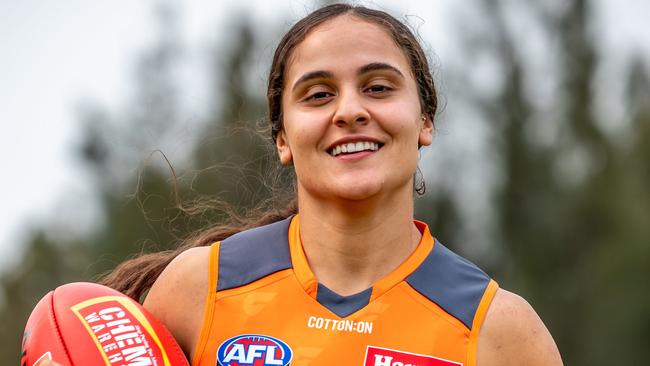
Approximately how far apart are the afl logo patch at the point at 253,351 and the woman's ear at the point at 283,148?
664 mm

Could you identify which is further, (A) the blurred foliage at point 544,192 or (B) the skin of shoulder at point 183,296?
(A) the blurred foliage at point 544,192

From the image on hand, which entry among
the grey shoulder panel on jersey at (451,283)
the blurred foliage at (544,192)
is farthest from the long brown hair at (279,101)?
the blurred foliage at (544,192)

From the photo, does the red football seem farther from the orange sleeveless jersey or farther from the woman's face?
the woman's face

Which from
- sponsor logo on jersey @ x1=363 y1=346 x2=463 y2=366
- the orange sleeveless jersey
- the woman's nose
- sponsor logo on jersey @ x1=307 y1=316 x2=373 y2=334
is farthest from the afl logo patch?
the woman's nose

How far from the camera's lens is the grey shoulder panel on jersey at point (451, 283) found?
3941mm

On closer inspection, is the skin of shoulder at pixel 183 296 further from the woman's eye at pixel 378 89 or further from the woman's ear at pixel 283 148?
the woman's eye at pixel 378 89

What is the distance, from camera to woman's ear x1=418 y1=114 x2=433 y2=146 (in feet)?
13.9

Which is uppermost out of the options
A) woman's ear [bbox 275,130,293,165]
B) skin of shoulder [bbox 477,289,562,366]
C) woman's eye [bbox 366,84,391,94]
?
woman's eye [bbox 366,84,391,94]

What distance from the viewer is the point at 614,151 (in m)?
27.3

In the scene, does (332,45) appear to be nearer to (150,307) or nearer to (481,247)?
(150,307)

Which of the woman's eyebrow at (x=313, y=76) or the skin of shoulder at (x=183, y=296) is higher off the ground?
the woman's eyebrow at (x=313, y=76)

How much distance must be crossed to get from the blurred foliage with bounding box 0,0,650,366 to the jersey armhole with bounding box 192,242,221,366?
772 inches

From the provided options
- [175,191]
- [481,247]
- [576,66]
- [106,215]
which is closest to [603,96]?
[576,66]

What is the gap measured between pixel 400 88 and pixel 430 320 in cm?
77
